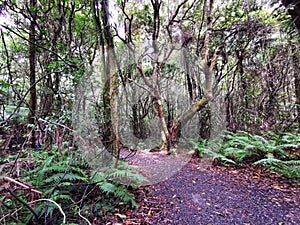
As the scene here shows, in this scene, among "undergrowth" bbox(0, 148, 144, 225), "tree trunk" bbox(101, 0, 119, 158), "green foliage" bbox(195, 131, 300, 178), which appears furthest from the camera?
"green foliage" bbox(195, 131, 300, 178)

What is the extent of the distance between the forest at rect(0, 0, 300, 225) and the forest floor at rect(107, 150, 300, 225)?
2 centimetres

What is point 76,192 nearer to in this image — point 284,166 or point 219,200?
point 219,200

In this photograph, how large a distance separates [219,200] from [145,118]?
17.1 feet

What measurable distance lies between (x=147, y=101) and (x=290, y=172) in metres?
5.11

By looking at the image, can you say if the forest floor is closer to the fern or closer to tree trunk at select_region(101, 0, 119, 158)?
the fern

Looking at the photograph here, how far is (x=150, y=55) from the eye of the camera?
6648 millimetres

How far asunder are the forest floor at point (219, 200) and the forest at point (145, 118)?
0.02 meters

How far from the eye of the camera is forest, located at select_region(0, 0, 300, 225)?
86.4 inches

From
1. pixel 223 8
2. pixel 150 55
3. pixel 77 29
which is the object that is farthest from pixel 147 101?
pixel 223 8

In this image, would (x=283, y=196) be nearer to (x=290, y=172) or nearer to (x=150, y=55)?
(x=290, y=172)

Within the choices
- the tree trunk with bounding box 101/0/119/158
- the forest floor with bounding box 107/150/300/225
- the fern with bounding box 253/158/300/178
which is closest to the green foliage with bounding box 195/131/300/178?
the fern with bounding box 253/158/300/178

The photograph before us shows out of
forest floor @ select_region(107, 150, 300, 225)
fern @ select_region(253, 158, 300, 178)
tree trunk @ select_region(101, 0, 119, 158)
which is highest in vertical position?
tree trunk @ select_region(101, 0, 119, 158)

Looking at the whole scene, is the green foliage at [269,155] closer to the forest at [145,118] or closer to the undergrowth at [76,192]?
the forest at [145,118]

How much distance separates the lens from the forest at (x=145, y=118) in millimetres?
2195
